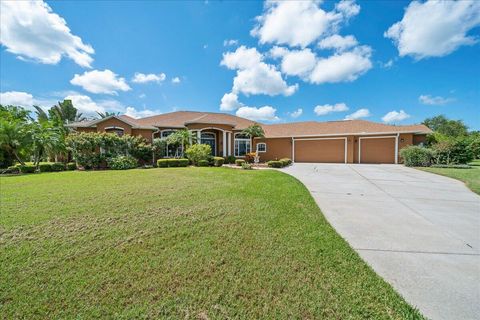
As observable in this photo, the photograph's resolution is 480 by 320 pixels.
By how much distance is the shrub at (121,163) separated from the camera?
16281mm

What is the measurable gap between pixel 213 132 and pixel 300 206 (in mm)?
18158

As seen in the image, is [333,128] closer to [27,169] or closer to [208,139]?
[208,139]

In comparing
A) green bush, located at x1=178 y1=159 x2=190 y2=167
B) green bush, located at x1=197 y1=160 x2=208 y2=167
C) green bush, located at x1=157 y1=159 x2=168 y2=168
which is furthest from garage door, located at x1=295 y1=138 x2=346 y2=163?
green bush, located at x1=157 y1=159 x2=168 y2=168

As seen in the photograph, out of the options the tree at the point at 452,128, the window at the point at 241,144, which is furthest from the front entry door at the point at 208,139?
the tree at the point at 452,128

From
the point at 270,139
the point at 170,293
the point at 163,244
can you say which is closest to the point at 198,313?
the point at 170,293

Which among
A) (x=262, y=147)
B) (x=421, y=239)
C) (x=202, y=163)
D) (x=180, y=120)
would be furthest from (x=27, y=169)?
(x=421, y=239)

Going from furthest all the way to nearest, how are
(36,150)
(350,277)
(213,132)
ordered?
(213,132), (36,150), (350,277)

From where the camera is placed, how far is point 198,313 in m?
2.30

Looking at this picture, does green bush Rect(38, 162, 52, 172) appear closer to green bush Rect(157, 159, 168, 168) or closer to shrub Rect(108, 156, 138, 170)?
shrub Rect(108, 156, 138, 170)

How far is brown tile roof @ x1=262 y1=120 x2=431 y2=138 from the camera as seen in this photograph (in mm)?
20516

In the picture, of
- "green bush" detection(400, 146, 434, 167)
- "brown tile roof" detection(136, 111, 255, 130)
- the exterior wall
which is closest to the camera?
"green bush" detection(400, 146, 434, 167)

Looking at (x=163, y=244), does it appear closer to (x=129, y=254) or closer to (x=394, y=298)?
(x=129, y=254)

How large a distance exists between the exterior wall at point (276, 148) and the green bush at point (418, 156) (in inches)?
425

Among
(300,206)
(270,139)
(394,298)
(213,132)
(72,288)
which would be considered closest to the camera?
(394,298)
